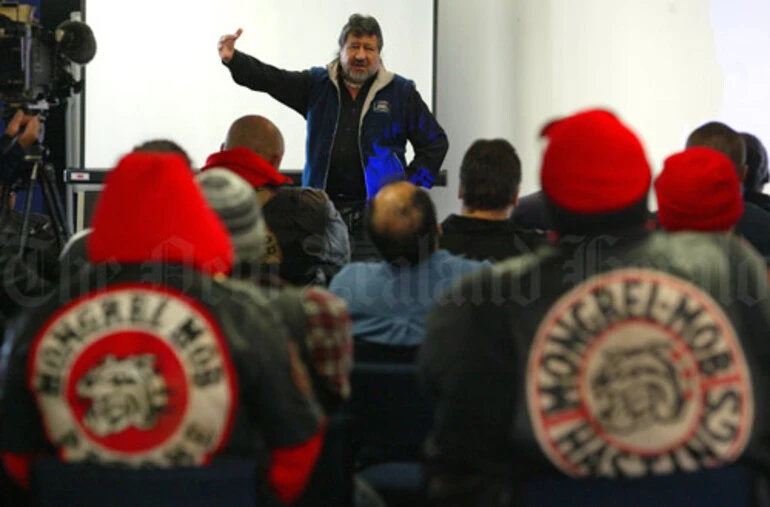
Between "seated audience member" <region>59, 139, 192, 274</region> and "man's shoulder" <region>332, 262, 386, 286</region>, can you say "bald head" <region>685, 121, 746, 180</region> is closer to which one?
"man's shoulder" <region>332, 262, 386, 286</region>

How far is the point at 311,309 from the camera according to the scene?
5.53 ft

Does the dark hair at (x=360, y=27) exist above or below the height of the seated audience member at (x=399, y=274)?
above

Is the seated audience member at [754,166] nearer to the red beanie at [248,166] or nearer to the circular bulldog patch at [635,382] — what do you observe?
the red beanie at [248,166]

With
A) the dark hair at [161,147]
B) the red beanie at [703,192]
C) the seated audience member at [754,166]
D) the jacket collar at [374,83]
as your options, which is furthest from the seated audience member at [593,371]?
the jacket collar at [374,83]

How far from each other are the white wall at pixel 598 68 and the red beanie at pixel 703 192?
8.61ft

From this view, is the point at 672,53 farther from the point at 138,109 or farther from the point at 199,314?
the point at 199,314

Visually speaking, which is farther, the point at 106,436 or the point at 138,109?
the point at 138,109

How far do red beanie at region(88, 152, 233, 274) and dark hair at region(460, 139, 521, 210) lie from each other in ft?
4.95

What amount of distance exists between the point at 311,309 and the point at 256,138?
1.61m

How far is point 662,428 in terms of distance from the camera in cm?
137

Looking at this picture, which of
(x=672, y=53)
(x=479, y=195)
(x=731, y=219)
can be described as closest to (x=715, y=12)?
(x=672, y=53)

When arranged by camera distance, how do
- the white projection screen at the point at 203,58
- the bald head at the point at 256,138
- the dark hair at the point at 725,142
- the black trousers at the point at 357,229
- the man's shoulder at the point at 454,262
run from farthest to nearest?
the white projection screen at the point at 203,58 < the black trousers at the point at 357,229 < the bald head at the point at 256,138 < the dark hair at the point at 725,142 < the man's shoulder at the point at 454,262

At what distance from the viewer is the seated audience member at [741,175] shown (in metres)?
3.00

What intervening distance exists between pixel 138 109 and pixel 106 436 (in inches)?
169
